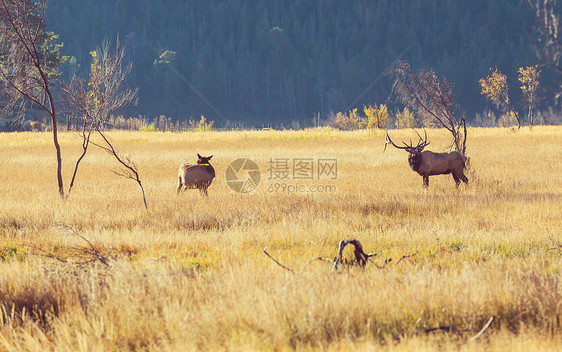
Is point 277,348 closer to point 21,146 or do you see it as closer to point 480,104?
point 21,146

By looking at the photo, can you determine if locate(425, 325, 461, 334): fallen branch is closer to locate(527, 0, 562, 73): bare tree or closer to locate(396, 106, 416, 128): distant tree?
locate(527, 0, 562, 73): bare tree

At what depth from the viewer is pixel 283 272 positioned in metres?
5.05

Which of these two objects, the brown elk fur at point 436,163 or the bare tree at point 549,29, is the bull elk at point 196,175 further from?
the bare tree at point 549,29

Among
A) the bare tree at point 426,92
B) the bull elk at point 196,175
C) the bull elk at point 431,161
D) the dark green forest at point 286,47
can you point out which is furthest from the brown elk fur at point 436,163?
the dark green forest at point 286,47

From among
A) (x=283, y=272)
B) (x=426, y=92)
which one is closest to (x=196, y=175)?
(x=283, y=272)

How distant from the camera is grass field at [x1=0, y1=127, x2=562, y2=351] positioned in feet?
12.0

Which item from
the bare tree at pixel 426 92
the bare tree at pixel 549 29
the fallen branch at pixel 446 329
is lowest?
the fallen branch at pixel 446 329

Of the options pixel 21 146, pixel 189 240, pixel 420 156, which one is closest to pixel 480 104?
pixel 21 146

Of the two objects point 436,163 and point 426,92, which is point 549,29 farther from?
point 426,92

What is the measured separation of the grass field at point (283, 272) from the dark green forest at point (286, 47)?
99.6 metres

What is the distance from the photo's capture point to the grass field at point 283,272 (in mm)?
3656

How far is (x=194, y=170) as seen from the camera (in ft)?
35.7

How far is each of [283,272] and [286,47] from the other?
12886cm

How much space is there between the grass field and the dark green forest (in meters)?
99.6
